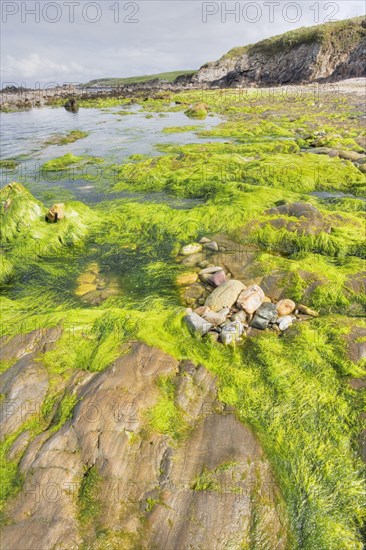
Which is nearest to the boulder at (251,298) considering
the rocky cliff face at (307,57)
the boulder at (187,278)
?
the boulder at (187,278)

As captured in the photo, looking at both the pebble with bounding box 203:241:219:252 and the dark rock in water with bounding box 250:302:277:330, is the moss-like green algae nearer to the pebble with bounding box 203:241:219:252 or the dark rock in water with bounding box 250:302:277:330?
the dark rock in water with bounding box 250:302:277:330

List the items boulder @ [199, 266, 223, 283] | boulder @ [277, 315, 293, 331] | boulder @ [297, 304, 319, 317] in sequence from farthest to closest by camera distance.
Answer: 1. boulder @ [199, 266, 223, 283]
2. boulder @ [297, 304, 319, 317]
3. boulder @ [277, 315, 293, 331]

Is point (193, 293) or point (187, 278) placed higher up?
point (187, 278)

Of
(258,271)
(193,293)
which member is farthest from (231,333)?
(258,271)

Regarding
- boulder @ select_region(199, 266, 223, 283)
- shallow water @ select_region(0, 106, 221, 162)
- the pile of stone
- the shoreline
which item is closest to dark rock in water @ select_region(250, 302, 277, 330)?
the pile of stone

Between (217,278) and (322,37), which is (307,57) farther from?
(217,278)

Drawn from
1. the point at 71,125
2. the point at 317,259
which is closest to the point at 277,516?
the point at 317,259

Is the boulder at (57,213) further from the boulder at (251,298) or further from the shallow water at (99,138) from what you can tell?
the shallow water at (99,138)
